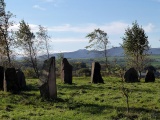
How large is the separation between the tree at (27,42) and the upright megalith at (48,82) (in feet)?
133

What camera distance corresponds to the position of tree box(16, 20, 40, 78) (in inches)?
2525

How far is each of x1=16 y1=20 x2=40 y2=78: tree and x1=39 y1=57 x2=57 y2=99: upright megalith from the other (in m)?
40.6

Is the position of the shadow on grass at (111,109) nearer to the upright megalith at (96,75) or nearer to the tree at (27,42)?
the upright megalith at (96,75)

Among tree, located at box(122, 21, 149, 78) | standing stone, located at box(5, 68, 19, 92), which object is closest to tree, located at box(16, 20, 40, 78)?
tree, located at box(122, 21, 149, 78)

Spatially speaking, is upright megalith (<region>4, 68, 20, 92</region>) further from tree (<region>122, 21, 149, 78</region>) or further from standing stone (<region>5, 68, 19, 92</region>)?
tree (<region>122, 21, 149, 78</region>)

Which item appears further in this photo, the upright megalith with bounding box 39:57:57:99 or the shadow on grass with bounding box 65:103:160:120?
the upright megalith with bounding box 39:57:57:99

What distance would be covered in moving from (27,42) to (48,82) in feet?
143

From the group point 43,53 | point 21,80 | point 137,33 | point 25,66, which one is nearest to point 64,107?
point 21,80

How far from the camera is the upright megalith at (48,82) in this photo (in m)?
22.5

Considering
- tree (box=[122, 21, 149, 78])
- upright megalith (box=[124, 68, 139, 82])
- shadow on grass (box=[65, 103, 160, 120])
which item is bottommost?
shadow on grass (box=[65, 103, 160, 120])

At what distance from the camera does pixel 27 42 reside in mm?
65000

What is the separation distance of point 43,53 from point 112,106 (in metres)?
51.0

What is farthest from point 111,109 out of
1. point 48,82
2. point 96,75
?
point 96,75

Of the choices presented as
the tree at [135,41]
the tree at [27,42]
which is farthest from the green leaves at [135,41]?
the tree at [27,42]
